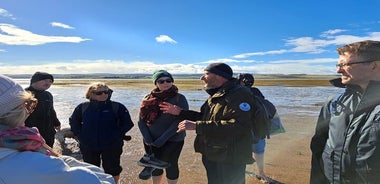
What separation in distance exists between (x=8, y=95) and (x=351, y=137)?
2.26 m

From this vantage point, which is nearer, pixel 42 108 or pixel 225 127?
pixel 225 127

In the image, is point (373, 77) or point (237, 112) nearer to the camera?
point (373, 77)

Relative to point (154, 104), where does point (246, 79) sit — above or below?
above

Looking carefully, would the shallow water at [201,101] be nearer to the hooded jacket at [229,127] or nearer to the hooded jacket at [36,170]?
the hooded jacket at [229,127]

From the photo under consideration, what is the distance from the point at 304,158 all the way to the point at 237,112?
4961mm

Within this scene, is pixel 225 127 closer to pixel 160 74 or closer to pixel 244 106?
pixel 244 106

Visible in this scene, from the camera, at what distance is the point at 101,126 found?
5129mm

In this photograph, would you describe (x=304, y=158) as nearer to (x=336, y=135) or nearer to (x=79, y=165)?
(x=336, y=135)

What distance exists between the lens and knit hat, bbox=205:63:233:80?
4.16m

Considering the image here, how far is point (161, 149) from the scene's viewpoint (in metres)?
5.13

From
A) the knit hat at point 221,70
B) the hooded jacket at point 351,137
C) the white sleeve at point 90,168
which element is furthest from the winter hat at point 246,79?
the white sleeve at point 90,168

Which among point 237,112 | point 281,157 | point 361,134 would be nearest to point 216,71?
point 237,112

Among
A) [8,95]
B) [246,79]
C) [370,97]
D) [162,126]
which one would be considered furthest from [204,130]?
[8,95]

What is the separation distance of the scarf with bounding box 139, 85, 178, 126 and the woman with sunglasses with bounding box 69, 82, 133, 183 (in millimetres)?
324
